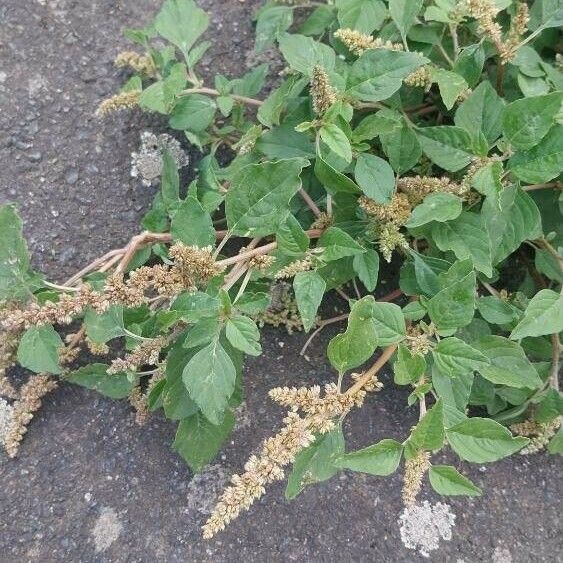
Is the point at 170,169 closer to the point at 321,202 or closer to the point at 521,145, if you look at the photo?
the point at 321,202

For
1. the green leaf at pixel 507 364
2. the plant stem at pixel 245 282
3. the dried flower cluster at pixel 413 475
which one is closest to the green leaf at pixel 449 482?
the dried flower cluster at pixel 413 475

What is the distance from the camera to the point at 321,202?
1627mm

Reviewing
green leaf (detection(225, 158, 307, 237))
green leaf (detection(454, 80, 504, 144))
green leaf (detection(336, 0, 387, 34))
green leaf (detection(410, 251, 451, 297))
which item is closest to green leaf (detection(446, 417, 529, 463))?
green leaf (detection(410, 251, 451, 297))

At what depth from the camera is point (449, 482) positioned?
1.26 metres

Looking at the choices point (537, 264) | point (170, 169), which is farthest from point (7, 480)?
point (537, 264)

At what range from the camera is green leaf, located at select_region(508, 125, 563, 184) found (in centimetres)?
139

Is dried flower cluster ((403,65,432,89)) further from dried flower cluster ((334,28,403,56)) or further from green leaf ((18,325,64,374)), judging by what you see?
green leaf ((18,325,64,374))

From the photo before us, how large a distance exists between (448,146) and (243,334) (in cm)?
64

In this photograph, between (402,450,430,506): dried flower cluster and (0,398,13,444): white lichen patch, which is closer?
(402,450,430,506): dried flower cluster

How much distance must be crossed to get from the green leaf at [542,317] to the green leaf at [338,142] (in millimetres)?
508

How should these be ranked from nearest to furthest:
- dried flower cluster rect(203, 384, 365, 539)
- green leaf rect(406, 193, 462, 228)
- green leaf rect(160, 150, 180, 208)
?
dried flower cluster rect(203, 384, 365, 539) < green leaf rect(406, 193, 462, 228) < green leaf rect(160, 150, 180, 208)

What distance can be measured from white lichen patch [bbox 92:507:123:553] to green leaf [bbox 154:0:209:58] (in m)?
1.13

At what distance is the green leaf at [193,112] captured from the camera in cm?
168

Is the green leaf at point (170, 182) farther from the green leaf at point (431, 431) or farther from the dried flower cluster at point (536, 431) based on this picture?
the dried flower cluster at point (536, 431)
